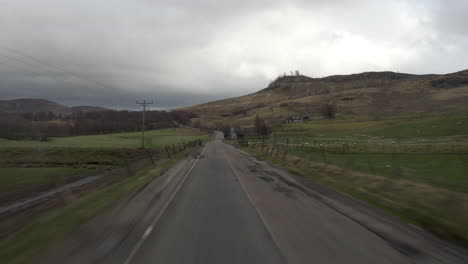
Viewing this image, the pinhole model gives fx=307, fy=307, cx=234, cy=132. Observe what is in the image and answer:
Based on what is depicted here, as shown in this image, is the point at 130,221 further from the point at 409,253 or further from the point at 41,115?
the point at 41,115

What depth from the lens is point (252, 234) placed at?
765 cm

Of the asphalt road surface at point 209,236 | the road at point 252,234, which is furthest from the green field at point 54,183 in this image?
the asphalt road surface at point 209,236

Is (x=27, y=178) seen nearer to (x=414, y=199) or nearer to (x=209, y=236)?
(x=209, y=236)

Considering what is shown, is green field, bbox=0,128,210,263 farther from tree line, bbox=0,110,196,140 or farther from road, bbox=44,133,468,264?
tree line, bbox=0,110,196,140

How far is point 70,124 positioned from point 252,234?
10638 cm

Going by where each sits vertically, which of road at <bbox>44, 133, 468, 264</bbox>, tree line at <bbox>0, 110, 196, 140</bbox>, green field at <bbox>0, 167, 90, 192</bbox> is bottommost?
green field at <bbox>0, 167, 90, 192</bbox>

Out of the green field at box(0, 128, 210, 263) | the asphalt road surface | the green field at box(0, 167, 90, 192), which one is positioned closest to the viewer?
the asphalt road surface

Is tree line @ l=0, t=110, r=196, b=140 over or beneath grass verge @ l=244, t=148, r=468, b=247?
over

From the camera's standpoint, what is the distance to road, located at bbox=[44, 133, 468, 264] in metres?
6.21

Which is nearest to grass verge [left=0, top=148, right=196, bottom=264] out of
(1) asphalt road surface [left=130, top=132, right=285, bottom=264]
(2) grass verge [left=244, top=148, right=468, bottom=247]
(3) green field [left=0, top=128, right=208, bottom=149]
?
(1) asphalt road surface [left=130, top=132, right=285, bottom=264]

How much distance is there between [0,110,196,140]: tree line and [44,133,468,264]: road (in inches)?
2867

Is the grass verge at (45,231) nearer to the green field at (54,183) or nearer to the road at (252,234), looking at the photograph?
the green field at (54,183)

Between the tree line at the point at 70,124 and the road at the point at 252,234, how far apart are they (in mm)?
72820

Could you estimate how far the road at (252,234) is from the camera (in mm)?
6211
